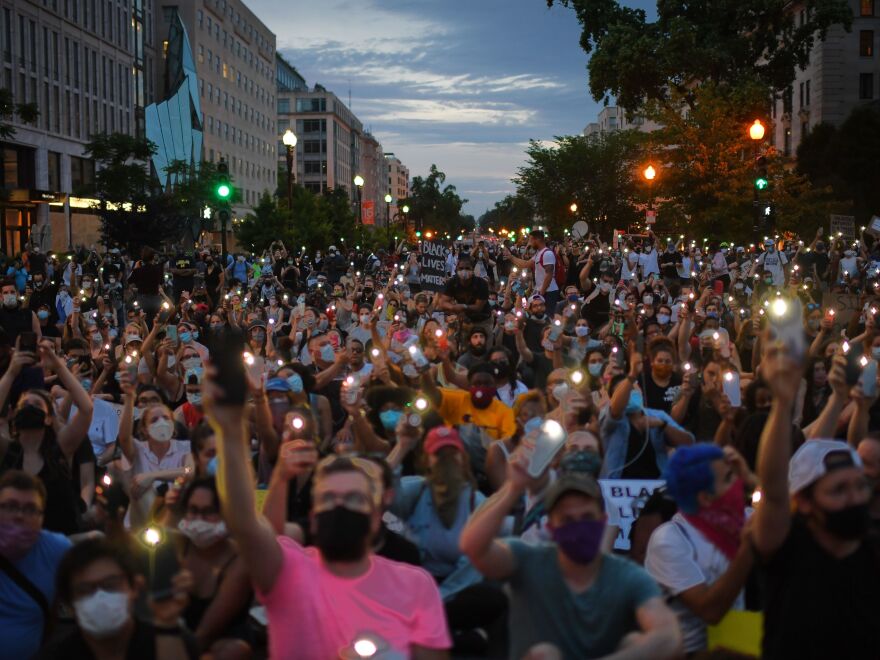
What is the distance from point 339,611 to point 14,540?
184 cm

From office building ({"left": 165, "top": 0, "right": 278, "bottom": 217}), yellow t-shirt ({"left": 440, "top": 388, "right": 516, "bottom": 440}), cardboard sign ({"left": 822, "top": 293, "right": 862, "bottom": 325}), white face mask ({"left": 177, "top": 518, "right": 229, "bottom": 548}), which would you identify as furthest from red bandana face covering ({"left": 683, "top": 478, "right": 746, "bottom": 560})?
office building ({"left": 165, "top": 0, "right": 278, "bottom": 217})

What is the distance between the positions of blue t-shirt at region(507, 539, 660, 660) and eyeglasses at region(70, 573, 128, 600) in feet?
4.71

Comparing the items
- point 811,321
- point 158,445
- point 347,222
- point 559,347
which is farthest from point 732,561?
point 347,222

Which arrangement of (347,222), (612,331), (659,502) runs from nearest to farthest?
1. (659,502)
2. (612,331)
3. (347,222)

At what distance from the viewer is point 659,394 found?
30.7 feet

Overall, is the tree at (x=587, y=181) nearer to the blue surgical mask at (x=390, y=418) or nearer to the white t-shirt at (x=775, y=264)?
the white t-shirt at (x=775, y=264)

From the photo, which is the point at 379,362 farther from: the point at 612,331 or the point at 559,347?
the point at 612,331

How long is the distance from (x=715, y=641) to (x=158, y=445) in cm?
441

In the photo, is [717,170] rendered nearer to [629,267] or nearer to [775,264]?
[775,264]

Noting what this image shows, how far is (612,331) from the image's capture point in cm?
1404

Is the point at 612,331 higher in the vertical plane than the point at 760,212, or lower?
lower

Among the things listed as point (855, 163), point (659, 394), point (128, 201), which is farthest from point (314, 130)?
point (659, 394)

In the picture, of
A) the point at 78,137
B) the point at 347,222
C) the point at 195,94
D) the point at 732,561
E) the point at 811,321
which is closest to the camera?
the point at 732,561

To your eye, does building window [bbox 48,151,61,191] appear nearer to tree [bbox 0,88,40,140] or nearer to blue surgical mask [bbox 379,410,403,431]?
tree [bbox 0,88,40,140]
